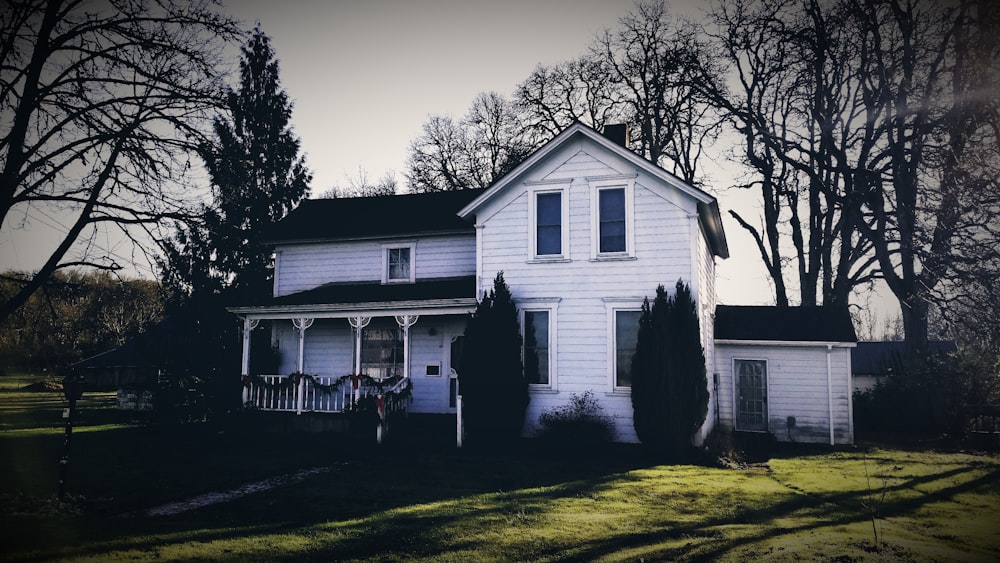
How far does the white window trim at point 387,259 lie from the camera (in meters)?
21.4

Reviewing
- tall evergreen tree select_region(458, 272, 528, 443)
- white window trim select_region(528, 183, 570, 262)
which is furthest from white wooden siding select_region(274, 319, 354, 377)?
white window trim select_region(528, 183, 570, 262)

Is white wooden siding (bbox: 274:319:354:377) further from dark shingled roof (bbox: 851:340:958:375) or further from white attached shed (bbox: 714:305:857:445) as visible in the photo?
dark shingled roof (bbox: 851:340:958:375)

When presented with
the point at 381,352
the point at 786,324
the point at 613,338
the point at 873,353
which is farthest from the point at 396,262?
the point at 873,353

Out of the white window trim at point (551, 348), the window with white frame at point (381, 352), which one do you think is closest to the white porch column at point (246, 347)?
the window with white frame at point (381, 352)

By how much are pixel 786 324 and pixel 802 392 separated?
225 centimetres

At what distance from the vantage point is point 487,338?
55.3 feet

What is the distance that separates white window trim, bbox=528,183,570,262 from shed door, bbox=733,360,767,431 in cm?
739

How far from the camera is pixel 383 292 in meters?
20.0

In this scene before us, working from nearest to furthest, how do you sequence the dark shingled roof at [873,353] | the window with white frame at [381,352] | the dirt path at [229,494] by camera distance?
the dirt path at [229,494] → the window with white frame at [381,352] → the dark shingled roof at [873,353]

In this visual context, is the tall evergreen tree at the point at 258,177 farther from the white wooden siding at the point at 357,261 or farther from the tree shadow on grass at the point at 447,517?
the tree shadow on grass at the point at 447,517

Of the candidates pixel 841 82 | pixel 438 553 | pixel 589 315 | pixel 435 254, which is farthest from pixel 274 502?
pixel 841 82

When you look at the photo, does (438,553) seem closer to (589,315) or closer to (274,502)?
(274,502)

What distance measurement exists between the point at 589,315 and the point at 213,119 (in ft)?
33.5

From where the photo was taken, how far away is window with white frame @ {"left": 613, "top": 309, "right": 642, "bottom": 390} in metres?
16.6
